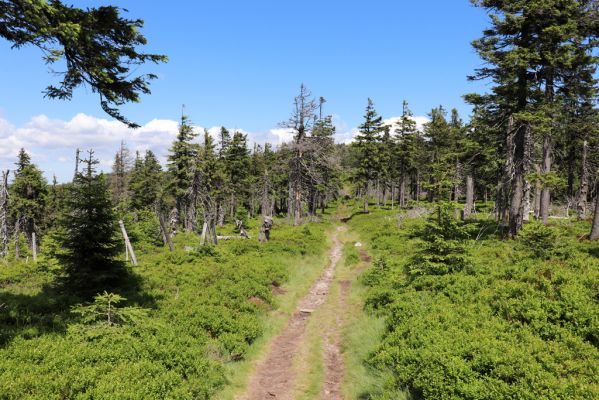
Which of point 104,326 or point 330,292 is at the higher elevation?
point 104,326

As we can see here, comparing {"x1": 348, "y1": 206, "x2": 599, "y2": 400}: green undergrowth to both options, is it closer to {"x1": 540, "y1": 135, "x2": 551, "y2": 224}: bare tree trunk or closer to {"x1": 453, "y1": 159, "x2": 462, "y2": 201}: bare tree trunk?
{"x1": 453, "y1": 159, "x2": 462, "y2": 201}: bare tree trunk

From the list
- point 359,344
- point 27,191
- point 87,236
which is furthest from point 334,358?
point 27,191

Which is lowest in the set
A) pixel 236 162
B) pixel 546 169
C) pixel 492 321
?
pixel 492 321

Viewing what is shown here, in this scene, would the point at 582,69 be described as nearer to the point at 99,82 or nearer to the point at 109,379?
the point at 99,82

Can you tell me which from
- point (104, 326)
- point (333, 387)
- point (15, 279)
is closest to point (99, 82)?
point (104, 326)

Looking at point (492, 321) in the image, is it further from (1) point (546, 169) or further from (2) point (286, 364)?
(1) point (546, 169)

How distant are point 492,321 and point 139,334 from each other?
30.7 ft

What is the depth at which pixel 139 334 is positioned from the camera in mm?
9688

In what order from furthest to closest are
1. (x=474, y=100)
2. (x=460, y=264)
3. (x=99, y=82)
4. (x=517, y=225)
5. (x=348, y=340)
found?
(x=474, y=100), (x=517, y=225), (x=460, y=264), (x=348, y=340), (x=99, y=82)

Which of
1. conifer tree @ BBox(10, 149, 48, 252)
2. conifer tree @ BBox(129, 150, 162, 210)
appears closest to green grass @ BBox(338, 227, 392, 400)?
conifer tree @ BBox(10, 149, 48, 252)

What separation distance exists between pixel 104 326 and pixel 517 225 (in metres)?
18.9

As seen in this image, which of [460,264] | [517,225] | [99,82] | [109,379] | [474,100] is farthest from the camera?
[474,100]

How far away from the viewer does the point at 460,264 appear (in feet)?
43.2

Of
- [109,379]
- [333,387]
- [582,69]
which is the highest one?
[582,69]
